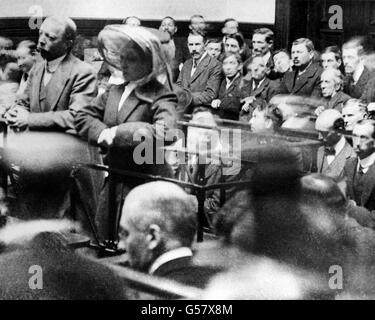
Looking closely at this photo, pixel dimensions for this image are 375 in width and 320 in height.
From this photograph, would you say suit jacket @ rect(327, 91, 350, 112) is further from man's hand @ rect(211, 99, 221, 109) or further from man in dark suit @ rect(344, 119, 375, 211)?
man's hand @ rect(211, 99, 221, 109)

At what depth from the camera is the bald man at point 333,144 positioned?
5609 mm

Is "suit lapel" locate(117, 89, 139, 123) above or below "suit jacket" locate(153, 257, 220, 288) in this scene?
above

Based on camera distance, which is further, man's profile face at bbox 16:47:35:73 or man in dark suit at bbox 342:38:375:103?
man's profile face at bbox 16:47:35:73

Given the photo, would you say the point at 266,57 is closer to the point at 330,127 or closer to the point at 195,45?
the point at 195,45

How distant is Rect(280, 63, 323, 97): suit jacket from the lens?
5.70 metres

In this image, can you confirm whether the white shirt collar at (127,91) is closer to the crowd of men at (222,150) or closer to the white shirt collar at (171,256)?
the crowd of men at (222,150)

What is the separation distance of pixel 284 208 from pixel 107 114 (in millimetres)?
1148

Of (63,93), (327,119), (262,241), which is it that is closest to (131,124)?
(63,93)

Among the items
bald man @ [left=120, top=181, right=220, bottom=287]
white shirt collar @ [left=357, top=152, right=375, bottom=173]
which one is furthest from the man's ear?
white shirt collar @ [left=357, top=152, right=375, bottom=173]

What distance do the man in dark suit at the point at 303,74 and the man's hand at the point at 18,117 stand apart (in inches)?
59.9

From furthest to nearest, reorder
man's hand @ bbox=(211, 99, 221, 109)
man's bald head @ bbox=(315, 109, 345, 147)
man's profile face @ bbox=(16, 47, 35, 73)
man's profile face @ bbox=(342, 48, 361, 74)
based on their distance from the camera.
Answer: man's profile face @ bbox=(16, 47, 35, 73) < man's hand @ bbox=(211, 99, 221, 109) < man's profile face @ bbox=(342, 48, 361, 74) < man's bald head @ bbox=(315, 109, 345, 147)

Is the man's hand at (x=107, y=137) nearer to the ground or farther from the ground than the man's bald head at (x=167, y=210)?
farther from the ground

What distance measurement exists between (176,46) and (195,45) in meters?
0.12

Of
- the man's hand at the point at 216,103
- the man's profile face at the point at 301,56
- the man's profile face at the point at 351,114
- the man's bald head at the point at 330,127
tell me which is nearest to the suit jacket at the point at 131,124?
the man's hand at the point at 216,103
